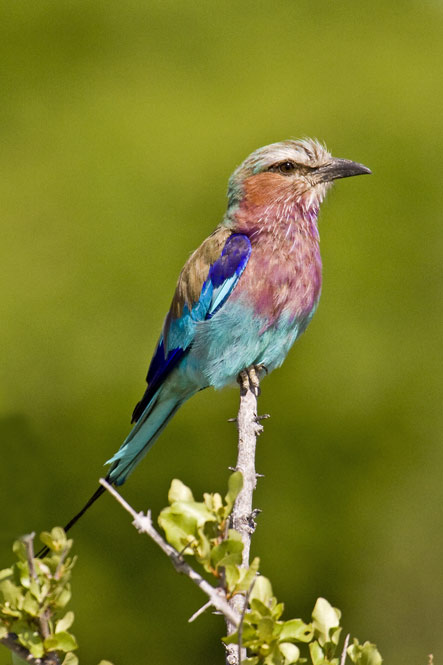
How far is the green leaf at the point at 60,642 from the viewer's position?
2.28 m

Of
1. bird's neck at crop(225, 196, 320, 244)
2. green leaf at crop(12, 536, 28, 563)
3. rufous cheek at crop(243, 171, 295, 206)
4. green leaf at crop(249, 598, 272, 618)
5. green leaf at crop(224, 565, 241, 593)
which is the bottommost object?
green leaf at crop(249, 598, 272, 618)

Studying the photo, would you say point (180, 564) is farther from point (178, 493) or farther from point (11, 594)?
point (11, 594)

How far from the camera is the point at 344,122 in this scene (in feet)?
23.5

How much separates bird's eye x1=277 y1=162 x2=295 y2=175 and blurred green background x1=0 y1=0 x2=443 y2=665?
188 centimetres

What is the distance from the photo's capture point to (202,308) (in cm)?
448

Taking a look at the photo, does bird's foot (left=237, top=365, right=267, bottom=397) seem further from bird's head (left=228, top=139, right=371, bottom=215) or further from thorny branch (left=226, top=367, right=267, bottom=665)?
bird's head (left=228, top=139, right=371, bottom=215)

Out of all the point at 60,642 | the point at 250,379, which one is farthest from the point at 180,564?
the point at 250,379

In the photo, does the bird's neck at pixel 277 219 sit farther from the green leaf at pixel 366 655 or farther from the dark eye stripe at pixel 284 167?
the green leaf at pixel 366 655

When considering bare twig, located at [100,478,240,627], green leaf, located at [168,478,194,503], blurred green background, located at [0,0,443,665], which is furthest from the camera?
blurred green background, located at [0,0,443,665]

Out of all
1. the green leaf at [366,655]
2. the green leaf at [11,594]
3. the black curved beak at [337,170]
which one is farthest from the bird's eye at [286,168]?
the green leaf at [11,594]

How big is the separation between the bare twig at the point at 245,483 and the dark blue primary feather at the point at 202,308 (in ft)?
1.54

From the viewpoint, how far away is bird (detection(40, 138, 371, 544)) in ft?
14.1

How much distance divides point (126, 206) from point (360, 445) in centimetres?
217

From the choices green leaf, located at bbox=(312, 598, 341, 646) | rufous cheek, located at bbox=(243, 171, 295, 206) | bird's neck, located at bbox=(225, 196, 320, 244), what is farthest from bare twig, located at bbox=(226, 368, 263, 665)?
rufous cheek, located at bbox=(243, 171, 295, 206)
